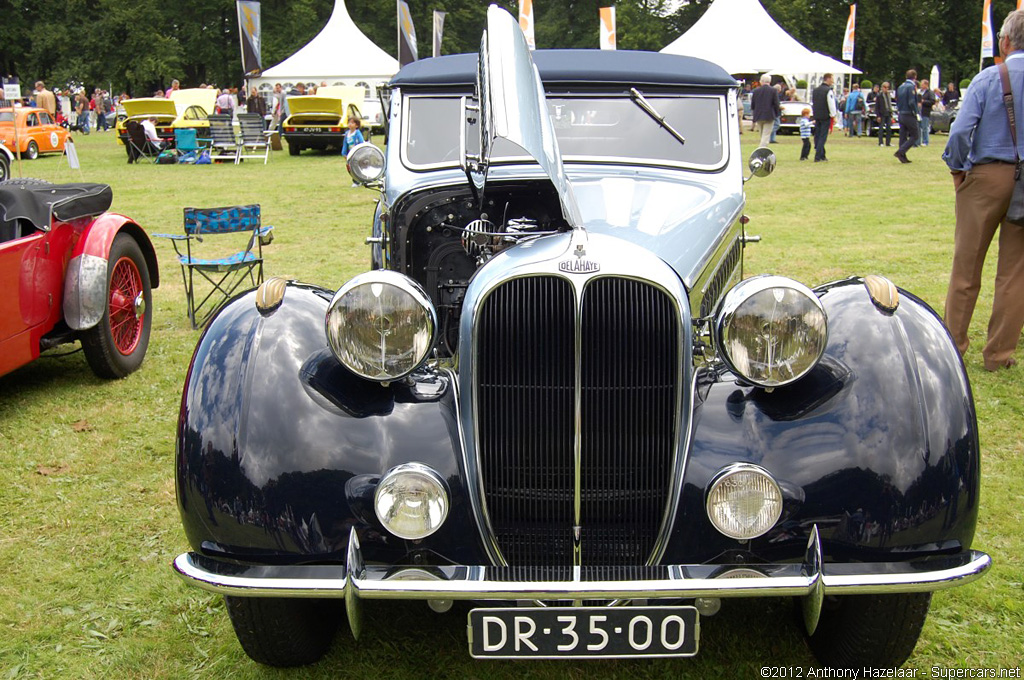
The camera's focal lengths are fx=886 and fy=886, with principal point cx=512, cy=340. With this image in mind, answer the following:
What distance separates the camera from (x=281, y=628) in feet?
8.65

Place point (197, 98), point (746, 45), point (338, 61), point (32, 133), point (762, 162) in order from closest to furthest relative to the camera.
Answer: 1. point (762, 162)
2. point (32, 133)
3. point (746, 45)
4. point (197, 98)
5. point (338, 61)

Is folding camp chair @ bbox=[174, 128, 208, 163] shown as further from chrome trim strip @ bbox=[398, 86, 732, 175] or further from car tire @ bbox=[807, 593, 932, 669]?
car tire @ bbox=[807, 593, 932, 669]

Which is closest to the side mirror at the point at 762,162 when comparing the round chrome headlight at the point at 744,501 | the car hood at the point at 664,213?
the car hood at the point at 664,213

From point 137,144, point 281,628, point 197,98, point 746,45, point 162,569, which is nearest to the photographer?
point 281,628

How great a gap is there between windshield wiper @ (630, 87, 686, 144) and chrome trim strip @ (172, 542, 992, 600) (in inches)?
109

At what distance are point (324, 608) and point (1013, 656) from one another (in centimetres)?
223

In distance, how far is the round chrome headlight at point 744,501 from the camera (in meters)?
2.35

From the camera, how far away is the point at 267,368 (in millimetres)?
2584

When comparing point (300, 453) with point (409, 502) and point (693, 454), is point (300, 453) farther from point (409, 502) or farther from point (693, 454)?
point (693, 454)

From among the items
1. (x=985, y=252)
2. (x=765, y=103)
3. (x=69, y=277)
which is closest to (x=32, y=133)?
(x=765, y=103)

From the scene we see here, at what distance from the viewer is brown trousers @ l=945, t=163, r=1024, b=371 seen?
520 cm

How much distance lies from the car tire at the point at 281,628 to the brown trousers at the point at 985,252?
174 inches

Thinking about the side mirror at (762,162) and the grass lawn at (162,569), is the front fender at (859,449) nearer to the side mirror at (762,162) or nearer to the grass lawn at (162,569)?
the grass lawn at (162,569)

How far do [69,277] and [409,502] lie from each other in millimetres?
3656
